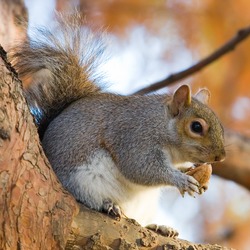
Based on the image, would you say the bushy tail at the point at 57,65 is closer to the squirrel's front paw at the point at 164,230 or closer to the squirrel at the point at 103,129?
the squirrel at the point at 103,129

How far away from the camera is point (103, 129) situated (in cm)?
329

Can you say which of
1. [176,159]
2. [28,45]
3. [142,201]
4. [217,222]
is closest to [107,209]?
[142,201]

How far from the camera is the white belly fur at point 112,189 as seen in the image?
10.0 ft

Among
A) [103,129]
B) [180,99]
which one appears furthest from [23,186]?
[180,99]

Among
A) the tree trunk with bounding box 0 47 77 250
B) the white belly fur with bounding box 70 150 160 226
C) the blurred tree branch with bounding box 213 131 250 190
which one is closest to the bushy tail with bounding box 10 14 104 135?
the white belly fur with bounding box 70 150 160 226

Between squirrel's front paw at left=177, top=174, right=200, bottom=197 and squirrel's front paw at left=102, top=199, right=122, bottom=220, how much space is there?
1.02 feet

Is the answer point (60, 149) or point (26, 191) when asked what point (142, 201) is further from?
point (26, 191)

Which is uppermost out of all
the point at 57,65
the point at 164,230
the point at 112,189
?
the point at 57,65

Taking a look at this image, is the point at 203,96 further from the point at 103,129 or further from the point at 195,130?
the point at 103,129

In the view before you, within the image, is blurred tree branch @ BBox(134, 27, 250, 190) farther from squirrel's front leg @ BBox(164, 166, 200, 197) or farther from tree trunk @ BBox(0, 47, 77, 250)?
tree trunk @ BBox(0, 47, 77, 250)

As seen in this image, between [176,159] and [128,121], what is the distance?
0.97ft

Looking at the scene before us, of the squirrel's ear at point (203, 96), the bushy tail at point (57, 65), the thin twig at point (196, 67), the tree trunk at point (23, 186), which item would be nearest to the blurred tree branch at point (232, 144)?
the thin twig at point (196, 67)

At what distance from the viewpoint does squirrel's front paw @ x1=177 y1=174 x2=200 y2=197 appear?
311 cm

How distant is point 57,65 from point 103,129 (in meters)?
0.41
